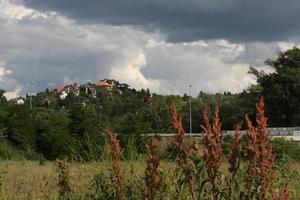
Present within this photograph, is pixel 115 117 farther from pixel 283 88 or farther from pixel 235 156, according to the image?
pixel 235 156

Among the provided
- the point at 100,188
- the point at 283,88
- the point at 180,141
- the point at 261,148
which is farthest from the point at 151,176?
the point at 283,88

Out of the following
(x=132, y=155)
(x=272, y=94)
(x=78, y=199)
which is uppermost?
(x=272, y=94)

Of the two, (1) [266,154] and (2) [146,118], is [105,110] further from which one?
(1) [266,154]

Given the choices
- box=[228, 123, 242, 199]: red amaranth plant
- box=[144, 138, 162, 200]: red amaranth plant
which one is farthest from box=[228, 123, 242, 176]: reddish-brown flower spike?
box=[144, 138, 162, 200]: red amaranth plant

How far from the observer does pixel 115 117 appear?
9806cm

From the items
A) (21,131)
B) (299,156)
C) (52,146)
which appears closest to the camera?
(299,156)

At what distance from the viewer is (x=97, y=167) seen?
8039mm

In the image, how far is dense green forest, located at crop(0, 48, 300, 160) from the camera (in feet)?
151

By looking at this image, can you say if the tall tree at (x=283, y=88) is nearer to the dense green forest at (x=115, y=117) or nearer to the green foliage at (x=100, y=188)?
the dense green forest at (x=115, y=117)

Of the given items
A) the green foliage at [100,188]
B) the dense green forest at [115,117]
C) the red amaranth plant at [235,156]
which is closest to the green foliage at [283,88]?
the dense green forest at [115,117]

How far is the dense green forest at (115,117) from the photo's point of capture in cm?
4591

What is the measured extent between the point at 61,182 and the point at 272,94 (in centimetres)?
7637

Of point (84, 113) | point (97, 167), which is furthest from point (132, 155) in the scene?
point (84, 113)

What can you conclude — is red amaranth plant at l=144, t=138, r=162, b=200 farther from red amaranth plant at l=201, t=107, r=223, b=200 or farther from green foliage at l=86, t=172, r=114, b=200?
green foliage at l=86, t=172, r=114, b=200
